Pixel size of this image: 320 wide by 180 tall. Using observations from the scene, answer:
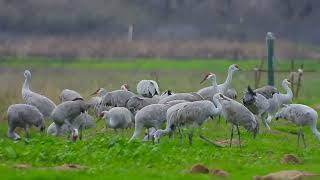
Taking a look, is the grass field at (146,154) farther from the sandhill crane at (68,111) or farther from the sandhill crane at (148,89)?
the sandhill crane at (148,89)

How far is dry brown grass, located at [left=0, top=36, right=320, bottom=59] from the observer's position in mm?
A: 56562

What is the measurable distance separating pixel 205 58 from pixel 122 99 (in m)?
33.2

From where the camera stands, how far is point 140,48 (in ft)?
194

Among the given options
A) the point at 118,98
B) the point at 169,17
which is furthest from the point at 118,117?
the point at 169,17

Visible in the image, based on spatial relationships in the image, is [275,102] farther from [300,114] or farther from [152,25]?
[152,25]

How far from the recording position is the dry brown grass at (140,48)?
56.6 meters

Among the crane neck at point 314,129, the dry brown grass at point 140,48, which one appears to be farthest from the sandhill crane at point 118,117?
the dry brown grass at point 140,48

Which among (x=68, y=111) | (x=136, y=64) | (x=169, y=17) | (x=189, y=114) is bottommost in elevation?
(x=136, y=64)

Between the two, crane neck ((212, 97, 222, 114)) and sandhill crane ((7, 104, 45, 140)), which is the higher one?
crane neck ((212, 97, 222, 114))

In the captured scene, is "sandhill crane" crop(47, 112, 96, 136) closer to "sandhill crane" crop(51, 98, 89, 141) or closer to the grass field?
the grass field

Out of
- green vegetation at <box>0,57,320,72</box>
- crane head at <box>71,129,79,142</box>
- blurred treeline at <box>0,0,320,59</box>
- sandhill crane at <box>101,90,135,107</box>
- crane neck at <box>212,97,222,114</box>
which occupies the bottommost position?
green vegetation at <box>0,57,320,72</box>

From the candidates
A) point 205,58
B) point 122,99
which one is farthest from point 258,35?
point 122,99

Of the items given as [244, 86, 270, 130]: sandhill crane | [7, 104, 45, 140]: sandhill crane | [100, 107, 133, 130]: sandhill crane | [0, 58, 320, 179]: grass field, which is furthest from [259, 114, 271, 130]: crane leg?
[7, 104, 45, 140]: sandhill crane

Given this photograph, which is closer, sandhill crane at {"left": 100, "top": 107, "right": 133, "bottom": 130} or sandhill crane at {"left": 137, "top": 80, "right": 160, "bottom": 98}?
sandhill crane at {"left": 100, "top": 107, "right": 133, "bottom": 130}
